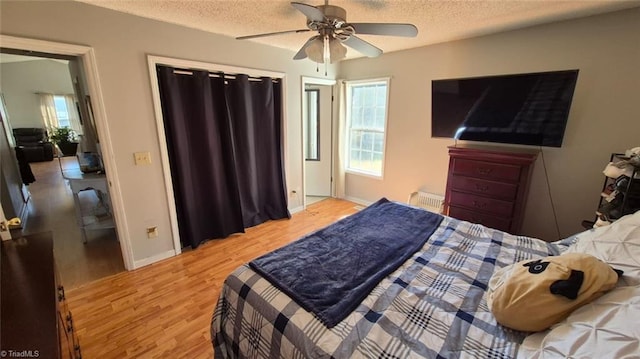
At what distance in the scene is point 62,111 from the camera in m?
8.30

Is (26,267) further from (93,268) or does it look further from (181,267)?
(93,268)

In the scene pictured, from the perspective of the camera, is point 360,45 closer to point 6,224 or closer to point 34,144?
point 6,224

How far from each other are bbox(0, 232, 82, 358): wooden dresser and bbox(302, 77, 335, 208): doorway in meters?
3.04

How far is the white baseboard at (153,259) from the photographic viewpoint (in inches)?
99.0

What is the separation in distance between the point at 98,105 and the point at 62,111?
911 centimetres

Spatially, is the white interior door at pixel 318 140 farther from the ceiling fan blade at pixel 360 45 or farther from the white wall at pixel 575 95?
the ceiling fan blade at pixel 360 45

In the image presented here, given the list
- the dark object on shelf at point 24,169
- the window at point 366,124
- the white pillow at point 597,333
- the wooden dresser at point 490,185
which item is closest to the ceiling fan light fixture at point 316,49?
the wooden dresser at point 490,185

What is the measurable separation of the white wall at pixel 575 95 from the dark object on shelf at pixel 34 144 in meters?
9.54

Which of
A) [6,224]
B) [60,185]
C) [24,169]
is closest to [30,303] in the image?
[6,224]

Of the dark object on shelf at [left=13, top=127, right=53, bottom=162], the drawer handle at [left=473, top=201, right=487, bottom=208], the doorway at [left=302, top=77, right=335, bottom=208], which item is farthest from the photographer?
the dark object on shelf at [left=13, top=127, right=53, bottom=162]

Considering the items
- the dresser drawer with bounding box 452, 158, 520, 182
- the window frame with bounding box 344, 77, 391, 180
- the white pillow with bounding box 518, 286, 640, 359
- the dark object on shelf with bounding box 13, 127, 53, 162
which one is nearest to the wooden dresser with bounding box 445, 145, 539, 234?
the dresser drawer with bounding box 452, 158, 520, 182

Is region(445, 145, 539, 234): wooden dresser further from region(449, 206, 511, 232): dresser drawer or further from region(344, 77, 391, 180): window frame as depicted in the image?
region(344, 77, 391, 180): window frame

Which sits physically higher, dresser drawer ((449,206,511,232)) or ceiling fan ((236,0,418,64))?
ceiling fan ((236,0,418,64))

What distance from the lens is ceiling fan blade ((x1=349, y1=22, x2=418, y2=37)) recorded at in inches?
61.6
